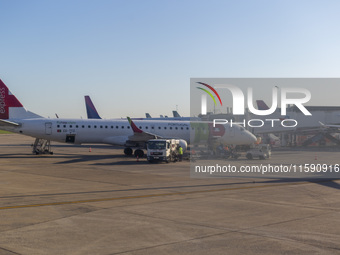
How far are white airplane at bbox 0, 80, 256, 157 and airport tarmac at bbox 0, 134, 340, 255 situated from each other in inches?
786

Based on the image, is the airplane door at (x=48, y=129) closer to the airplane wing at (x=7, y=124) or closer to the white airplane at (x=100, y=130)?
the white airplane at (x=100, y=130)

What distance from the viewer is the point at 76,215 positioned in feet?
52.1

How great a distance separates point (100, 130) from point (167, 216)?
33.9 metres

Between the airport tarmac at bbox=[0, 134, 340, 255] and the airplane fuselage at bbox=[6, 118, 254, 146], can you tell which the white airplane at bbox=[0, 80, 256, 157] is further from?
the airport tarmac at bbox=[0, 134, 340, 255]

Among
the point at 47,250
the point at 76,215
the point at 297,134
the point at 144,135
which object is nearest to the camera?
the point at 47,250

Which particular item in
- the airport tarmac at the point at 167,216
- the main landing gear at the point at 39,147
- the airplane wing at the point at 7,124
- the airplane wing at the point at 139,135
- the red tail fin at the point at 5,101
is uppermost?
the red tail fin at the point at 5,101

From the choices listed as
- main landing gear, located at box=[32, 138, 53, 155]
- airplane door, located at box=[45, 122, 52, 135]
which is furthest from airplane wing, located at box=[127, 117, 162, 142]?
main landing gear, located at box=[32, 138, 53, 155]

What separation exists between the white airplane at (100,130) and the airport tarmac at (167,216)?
20.0 meters

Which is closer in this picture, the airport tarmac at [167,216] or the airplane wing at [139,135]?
the airport tarmac at [167,216]

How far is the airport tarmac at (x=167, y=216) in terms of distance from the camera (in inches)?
466

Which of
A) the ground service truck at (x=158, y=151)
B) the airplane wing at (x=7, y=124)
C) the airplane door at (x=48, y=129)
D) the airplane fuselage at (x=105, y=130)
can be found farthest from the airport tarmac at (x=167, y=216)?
the airplane fuselage at (x=105, y=130)

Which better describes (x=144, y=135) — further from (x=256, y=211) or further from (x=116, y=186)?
(x=256, y=211)

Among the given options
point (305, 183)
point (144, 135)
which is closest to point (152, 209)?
point (305, 183)

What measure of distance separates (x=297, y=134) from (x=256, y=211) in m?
65.0
